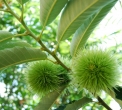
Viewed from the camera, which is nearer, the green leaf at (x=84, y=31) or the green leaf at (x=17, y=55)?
the green leaf at (x=17, y=55)

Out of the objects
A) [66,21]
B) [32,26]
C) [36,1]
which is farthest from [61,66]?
[36,1]

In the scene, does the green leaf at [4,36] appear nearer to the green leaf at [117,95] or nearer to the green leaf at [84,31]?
the green leaf at [84,31]

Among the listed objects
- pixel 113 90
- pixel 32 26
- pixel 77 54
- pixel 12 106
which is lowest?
pixel 113 90

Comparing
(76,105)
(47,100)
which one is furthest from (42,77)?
(76,105)

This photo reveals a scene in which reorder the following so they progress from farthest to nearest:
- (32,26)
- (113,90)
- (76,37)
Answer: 1. (32,26)
2. (76,37)
3. (113,90)

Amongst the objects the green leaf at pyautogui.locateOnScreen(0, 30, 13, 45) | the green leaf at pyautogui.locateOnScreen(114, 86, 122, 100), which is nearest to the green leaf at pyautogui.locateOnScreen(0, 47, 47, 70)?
the green leaf at pyautogui.locateOnScreen(0, 30, 13, 45)

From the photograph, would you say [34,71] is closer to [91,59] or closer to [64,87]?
[64,87]

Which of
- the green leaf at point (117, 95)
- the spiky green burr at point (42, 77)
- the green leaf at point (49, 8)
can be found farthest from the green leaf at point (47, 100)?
the green leaf at point (49, 8)
